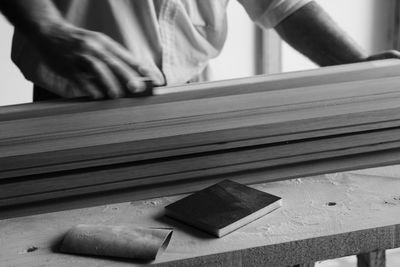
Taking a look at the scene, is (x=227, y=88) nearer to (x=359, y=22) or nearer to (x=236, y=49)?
(x=236, y=49)

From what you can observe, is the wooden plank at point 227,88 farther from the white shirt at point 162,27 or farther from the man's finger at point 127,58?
the white shirt at point 162,27

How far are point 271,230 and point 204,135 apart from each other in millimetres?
236

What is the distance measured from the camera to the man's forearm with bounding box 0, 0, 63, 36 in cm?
119

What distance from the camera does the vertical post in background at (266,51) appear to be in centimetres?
337

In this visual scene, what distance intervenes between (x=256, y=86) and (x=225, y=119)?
0.12 metres

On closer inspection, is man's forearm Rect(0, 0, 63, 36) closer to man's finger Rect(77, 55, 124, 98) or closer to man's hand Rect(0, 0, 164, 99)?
man's hand Rect(0, 0, 164, 99)

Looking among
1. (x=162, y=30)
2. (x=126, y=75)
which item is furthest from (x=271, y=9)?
(x=126, y=75)

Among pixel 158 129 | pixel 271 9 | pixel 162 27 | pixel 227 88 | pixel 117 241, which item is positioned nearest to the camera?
pixel 117 241

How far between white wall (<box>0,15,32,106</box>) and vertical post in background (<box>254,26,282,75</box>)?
1303mm

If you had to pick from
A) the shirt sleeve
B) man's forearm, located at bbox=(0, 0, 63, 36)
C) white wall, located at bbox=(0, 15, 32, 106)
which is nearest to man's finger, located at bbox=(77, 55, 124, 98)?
man's forearm, located at bbox=(0, 0, 63, 36)

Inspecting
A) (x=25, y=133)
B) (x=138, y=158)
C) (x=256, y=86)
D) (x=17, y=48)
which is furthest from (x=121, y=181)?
(x=17, y=48)

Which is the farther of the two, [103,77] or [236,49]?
[236,49]

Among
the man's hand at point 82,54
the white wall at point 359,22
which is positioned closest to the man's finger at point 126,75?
the man's hand at point 82,54

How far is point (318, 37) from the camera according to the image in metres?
1.67
